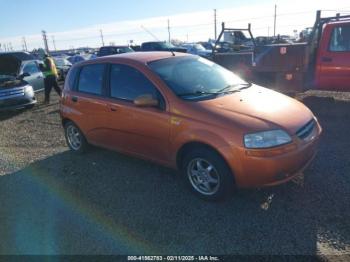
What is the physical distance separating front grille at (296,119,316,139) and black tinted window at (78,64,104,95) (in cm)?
297

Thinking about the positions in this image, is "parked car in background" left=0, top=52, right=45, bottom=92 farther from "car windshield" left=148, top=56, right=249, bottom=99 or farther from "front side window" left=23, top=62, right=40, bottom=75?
"car windshield" left=148, top=56, right=249, bottom=99

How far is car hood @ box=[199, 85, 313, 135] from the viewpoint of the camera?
3486 mm

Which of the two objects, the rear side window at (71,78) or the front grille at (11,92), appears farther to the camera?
the front grille at (11,92)

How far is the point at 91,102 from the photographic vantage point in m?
5.09

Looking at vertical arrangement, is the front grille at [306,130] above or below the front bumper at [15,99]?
above

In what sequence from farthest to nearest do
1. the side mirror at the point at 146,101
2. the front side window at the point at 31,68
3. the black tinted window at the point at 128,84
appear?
the front side window at the point at 31,68 → the black tinted window at the point at 128,84 → the side mirror at the point at 146,101

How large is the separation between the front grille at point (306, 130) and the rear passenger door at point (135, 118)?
1.55 metres

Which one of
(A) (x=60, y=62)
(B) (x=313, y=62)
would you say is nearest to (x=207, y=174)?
(B) (x=313, y=62)

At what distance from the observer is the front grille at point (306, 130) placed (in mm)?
3615

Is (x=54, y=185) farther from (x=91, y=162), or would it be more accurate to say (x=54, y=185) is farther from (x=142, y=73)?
(x=142, y=73)

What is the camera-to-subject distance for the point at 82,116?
5.41m

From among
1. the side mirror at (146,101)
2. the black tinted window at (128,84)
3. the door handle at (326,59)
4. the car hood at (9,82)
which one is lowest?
the car hood at (9,82)

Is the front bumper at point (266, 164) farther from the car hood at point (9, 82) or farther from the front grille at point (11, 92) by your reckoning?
the car hood at point (9, 82)

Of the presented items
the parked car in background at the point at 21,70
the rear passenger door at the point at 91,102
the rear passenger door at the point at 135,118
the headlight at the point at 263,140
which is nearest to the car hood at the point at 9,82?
the parked car in background at the point at 21,70
